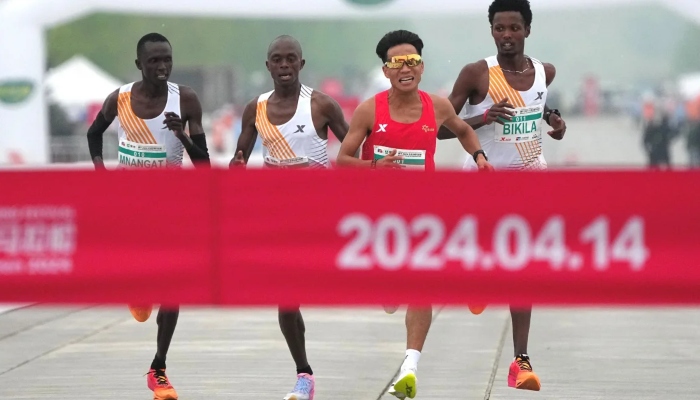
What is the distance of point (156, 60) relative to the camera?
944 centimetres

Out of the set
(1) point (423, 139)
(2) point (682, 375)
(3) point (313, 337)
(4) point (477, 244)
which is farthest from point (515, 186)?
(3) point (313, 337)

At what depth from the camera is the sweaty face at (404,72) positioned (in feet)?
28.6

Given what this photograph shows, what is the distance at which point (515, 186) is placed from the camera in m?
6.71

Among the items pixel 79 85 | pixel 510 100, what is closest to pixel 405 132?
pixel 510 100

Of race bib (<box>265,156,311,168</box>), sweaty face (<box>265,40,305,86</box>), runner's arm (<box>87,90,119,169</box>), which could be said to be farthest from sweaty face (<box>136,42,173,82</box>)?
race bib (<box>265,156,311,168</box>)

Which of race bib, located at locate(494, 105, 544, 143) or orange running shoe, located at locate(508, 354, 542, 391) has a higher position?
race bib, located at locate(494, 105, 544, 143)

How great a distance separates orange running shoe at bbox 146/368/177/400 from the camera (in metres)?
9.15

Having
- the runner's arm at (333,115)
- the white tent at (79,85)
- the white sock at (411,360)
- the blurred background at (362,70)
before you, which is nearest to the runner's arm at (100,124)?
the runner's arm at (333,115)

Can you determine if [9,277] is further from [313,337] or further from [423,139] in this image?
[313,337]

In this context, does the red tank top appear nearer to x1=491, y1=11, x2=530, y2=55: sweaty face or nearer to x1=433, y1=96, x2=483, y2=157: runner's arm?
x1=433, y1=96, x2=483, y2=157: runner's arm

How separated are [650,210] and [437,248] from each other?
0.91 meters

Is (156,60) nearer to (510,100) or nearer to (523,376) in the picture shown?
(510,100)

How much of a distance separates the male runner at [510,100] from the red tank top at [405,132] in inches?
16.3

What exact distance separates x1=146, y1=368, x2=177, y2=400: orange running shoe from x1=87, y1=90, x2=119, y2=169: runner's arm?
1.35 meters
